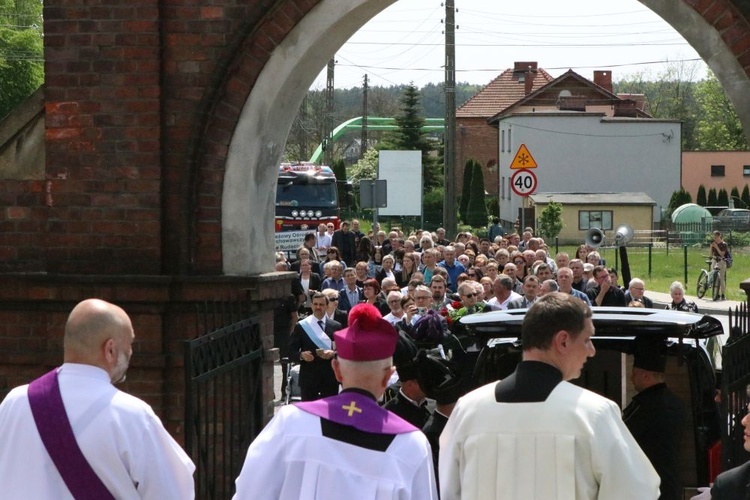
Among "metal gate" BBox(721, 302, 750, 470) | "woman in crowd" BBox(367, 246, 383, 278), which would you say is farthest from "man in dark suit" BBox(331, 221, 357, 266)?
"metal gate" BBox(721, 302, 750, 470)

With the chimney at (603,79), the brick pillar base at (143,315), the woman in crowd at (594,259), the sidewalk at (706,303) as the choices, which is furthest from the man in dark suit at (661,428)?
the chimney at (603,79)

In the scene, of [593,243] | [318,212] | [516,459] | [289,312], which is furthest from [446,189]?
[516,459]

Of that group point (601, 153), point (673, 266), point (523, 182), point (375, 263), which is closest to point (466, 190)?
point (601, 153)

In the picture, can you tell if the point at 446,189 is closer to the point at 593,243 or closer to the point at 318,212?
the point at 318,212

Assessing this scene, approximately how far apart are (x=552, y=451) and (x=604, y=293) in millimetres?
11320

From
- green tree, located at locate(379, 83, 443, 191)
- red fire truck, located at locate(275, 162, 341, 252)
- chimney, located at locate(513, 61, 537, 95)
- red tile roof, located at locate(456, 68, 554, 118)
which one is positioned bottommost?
red fire truck, located at locate(275, 162, 341, 252)

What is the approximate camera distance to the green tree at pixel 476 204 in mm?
69375

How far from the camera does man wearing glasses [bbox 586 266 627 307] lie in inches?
605

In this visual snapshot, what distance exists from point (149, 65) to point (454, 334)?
13.5ft

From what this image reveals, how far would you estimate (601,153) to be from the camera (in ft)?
223

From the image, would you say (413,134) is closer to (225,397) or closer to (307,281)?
(307,281)

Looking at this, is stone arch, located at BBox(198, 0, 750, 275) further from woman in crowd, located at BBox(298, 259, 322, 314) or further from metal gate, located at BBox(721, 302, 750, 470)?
woman in crowd, located at BBox(298, 259, 322, 314)

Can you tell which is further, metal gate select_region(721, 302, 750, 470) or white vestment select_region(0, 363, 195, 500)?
metal gate select_region(721, 302, 750, 470)

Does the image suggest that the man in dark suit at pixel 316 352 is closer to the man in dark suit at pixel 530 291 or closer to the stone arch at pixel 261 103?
the man in dark suit at pixel 530 291
